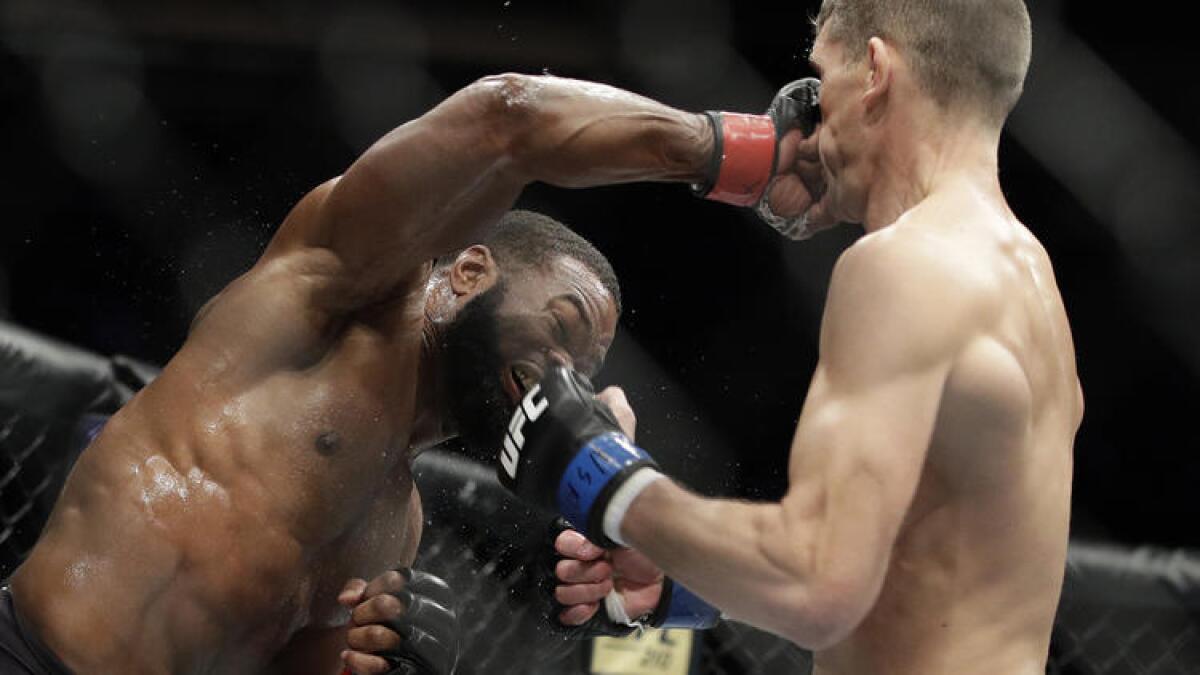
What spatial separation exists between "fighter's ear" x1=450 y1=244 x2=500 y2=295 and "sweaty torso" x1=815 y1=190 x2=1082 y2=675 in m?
0.79

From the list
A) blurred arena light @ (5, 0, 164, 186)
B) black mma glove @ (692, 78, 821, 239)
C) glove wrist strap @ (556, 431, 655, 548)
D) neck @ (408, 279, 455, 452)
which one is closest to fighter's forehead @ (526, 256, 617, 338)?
neck @ (408, 279, 455, 452)

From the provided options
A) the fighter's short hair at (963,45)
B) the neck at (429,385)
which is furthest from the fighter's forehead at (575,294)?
the fighter's short hair at (963,45)

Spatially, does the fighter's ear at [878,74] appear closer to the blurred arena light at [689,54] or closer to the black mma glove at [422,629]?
the black mma glove at [422,629]

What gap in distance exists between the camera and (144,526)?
1.79 metres

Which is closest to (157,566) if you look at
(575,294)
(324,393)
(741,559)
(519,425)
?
(324,393)

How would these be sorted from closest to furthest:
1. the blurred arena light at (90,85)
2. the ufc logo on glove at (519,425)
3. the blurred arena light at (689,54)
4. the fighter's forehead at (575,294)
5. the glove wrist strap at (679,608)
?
the ufc logo on glove at (519,425)
the glove wrist strap at (679,608)
the fighter's forehead at (575,294)
the blurred arena light at (90,85)
the blurred arena light at (689,54)

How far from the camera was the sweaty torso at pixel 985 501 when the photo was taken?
1.30m

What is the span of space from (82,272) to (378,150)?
2.27 metres

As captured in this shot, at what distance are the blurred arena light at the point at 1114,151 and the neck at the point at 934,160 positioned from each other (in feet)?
7.57

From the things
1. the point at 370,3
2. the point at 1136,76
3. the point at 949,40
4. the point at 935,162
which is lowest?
the point at 1136,76

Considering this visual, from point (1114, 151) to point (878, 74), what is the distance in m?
2.44

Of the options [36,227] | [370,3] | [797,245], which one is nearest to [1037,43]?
[797,245]

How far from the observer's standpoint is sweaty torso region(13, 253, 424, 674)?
1779 mm

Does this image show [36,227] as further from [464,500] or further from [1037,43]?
[1037,43]
